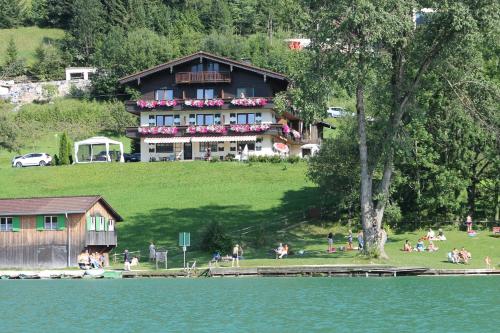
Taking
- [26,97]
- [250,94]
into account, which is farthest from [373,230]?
[26,97]

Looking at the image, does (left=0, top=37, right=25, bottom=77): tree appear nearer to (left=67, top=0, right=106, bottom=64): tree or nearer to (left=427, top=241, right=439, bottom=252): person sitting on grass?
(left=67, top=0, right=106, bottom=64): tree

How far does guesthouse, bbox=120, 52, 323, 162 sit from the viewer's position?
3529 inches

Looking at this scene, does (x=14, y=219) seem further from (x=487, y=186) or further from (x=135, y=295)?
(x=487, y=186)

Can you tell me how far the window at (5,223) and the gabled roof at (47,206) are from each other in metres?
0.54

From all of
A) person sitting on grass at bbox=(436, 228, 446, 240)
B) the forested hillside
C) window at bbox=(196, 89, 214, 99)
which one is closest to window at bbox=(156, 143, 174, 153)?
window at bbox=(196, 89, 214, 99)

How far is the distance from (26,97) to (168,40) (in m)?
24.2

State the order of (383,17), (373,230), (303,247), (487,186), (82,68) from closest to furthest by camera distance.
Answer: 1. (383,17)
2. (373,230)
3. (303,247)
4. (487,186)
5. (82,68)

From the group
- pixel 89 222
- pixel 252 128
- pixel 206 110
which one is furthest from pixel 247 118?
pixel 89 222

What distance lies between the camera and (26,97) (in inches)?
5118

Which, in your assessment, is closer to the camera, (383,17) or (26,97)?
(383,17)

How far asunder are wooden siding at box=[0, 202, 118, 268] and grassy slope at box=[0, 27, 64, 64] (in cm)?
10543

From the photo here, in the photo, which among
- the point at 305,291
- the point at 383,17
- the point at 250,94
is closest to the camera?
the point at 305,291

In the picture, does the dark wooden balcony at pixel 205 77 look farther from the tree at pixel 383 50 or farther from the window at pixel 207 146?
the tree at pixel 383 50

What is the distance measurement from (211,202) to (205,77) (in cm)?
2366
